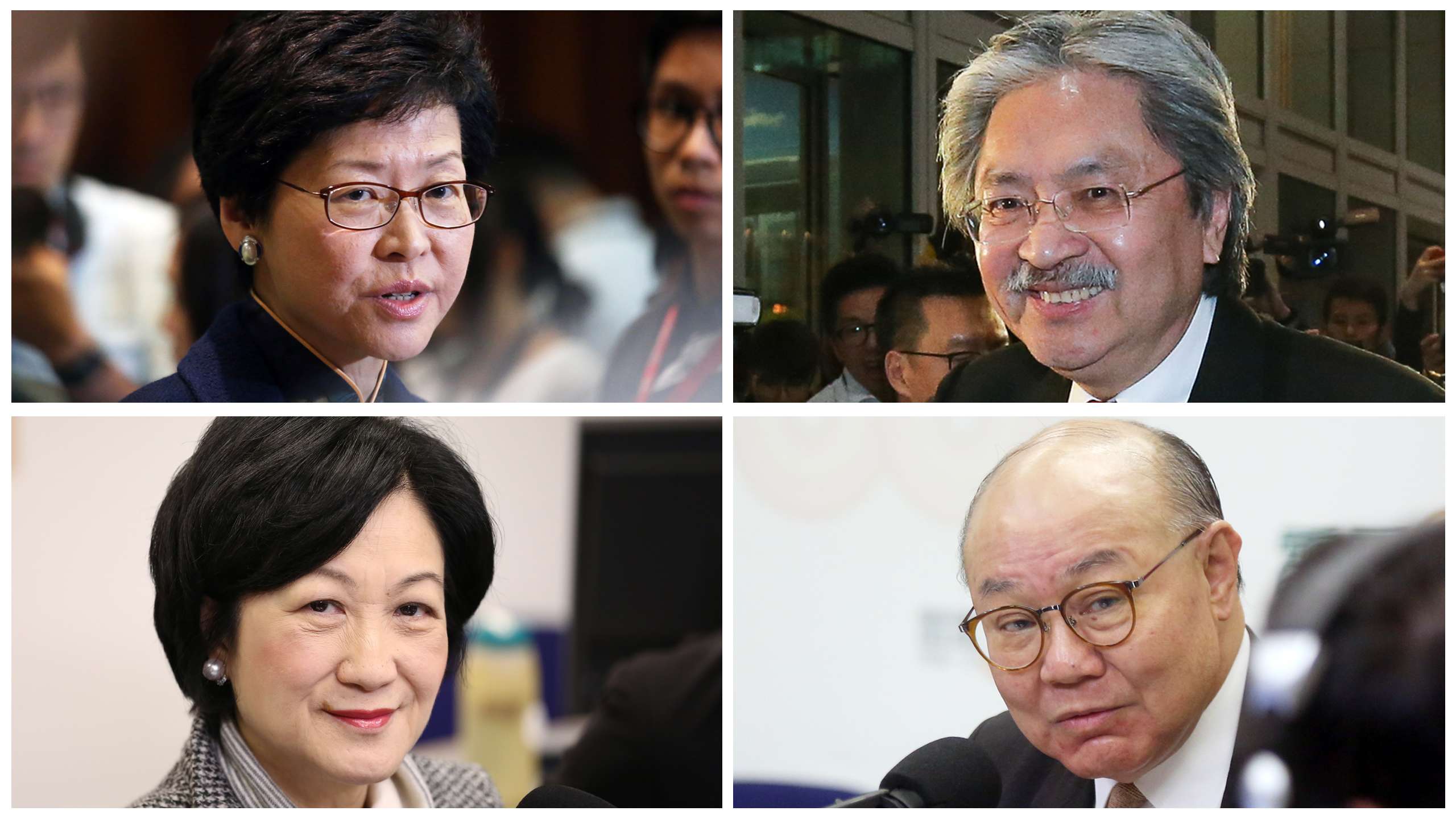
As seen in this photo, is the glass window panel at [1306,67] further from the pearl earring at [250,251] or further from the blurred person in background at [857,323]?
the pearl earring at [250,251]

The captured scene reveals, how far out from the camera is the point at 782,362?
1.87 meters

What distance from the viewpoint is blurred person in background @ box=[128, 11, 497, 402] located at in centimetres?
181

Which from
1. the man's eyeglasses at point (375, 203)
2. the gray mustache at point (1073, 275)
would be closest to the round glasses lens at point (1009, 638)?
the gray mustache at point (1073, 275)

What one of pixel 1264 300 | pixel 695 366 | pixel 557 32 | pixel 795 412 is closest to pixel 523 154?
pixel 557 32

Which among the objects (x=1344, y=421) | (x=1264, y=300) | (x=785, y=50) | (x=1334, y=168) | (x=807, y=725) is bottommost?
(x=807, y=725)

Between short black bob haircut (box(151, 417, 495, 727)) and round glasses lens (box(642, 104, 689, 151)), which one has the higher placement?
round glasses lens (box(642, 104, 689, 151))

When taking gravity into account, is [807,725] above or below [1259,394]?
below

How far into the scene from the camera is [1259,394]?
183 cm

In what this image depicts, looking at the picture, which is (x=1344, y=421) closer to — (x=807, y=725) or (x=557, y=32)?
(x=807, y=725)

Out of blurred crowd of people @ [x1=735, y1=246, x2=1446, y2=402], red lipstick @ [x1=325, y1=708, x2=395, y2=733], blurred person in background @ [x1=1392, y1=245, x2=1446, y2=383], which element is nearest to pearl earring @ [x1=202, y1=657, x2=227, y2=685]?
red lipstick @ [x1=325, y1=708, x2=395, y2=733]

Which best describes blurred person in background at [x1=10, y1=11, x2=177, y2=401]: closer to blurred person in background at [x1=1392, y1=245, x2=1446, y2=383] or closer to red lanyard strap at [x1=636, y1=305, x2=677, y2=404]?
red lanyard strap at [x1=636, y1=305, x2=677, y2=404]

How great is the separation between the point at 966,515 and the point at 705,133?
587 mm

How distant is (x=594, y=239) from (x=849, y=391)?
0.38 metres

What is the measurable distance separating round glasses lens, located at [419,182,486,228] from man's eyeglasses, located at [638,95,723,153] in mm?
222
